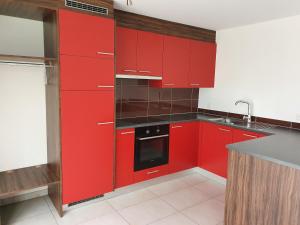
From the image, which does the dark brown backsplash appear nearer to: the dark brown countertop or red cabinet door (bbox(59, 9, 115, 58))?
the dark brown countertop

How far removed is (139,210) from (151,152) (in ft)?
2.56

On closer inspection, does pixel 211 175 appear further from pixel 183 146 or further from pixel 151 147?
pixel 151 147

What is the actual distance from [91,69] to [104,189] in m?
1.38

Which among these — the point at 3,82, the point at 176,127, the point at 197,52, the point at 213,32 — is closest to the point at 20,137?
the point at 3,82

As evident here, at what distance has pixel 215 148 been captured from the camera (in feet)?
11.1

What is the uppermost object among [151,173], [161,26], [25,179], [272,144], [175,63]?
[161,26]

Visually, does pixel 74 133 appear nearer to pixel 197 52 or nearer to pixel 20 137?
pixel 20 137

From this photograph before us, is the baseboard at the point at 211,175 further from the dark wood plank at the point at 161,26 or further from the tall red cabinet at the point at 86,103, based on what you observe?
the dark wood plank at the point at 161,26

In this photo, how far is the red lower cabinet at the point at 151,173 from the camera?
10.0ft

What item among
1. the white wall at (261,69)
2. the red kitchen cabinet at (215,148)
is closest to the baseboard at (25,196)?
the red kitchen cabinet at (215,148)

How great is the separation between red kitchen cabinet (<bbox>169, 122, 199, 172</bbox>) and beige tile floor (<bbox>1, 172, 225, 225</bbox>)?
0.42 m

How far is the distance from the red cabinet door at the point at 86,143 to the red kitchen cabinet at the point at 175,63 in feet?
3.37

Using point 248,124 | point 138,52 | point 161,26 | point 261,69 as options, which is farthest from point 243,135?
point 161,26

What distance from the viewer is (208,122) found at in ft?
11.3
